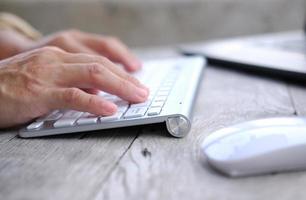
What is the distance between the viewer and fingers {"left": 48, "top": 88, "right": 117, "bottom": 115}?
48cm

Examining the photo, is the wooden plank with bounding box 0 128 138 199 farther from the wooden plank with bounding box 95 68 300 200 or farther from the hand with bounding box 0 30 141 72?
the hand with bounding box 0 30 141 72

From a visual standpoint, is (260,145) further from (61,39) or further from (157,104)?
(61,39)

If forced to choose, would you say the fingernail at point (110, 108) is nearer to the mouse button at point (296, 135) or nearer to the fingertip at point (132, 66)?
the mouse button at point (296, 135)

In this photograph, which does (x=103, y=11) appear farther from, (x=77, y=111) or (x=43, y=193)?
(x=43, y=193)

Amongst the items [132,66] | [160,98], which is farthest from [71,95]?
[132,66]

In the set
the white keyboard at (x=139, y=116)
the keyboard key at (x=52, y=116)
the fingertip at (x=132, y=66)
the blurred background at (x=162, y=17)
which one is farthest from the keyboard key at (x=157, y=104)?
the blurred background at (x=162, y=17)

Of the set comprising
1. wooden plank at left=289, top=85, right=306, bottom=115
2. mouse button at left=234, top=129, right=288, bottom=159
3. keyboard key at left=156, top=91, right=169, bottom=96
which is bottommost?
wooden plank at left=289, top=85, right=306, bottom=115

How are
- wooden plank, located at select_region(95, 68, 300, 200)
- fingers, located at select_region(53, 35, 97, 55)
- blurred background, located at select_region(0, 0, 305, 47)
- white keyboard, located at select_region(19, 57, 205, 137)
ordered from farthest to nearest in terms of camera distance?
blurred background, located at select_region(0, 0, 305, 47) → fingers, located at select_region(53, 35, 97, 55) → white keyboard, located at select_region(19, 57, 205, 137) → wooden plank, located at select_region(95, 68, 300, 200)

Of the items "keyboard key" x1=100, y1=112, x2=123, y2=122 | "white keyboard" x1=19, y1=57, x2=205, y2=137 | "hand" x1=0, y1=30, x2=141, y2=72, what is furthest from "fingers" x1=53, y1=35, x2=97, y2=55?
"keyboard key" x1=100, y1=112, x2=123, y2=122

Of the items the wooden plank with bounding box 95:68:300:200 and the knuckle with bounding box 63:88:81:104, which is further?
the knuckle with bounding box 63:88:81:104

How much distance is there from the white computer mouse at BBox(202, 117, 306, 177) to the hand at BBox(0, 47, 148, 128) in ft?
0.60

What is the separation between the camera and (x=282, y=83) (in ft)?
2.36

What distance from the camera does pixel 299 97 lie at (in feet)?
2.01

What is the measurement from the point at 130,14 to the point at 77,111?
1163 millimetres
